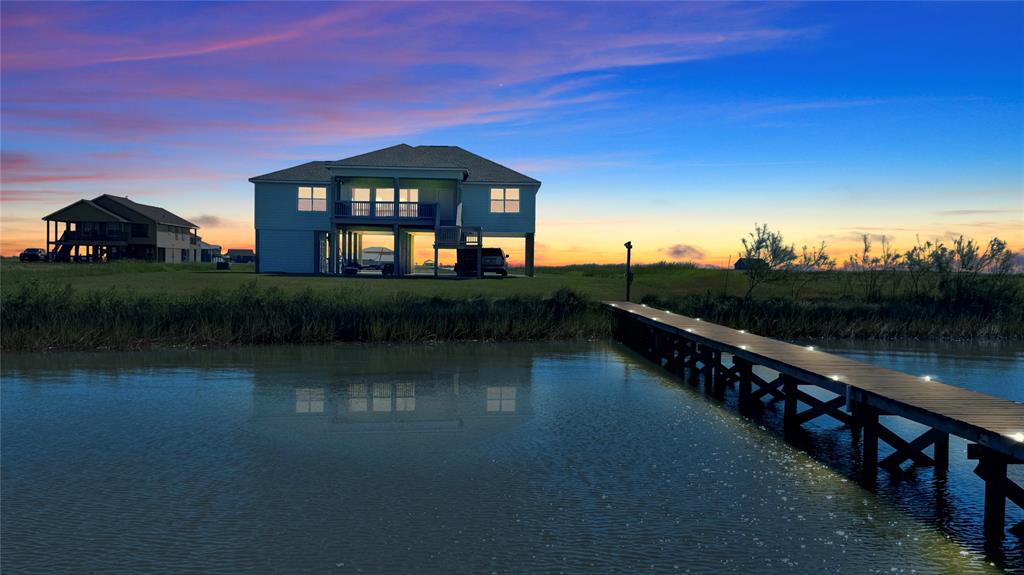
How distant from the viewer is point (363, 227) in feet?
160

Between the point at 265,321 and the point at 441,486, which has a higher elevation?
the point at 265,321

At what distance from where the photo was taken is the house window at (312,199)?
4919 cm

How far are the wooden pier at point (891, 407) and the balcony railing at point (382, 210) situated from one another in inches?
1208

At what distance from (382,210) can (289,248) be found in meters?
6.12

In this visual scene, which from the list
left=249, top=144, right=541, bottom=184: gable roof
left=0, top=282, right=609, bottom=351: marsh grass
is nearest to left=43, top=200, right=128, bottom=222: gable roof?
left=249, top=144, right=541, bottom=184: gable roof

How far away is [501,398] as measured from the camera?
1505cm

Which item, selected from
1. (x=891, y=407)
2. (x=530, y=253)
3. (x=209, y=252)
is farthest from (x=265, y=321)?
(x=209, y=252)

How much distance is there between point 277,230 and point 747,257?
2648cm

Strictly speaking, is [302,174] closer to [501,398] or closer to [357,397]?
[357,397]

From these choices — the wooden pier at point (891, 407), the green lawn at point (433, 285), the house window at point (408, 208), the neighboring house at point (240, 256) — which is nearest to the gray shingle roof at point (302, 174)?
the house window at point (408, 208)

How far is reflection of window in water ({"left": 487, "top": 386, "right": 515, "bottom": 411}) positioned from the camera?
46.5ft

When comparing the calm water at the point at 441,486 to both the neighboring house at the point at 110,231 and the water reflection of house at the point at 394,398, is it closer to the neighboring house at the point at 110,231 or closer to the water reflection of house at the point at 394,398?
the water reflection of house at the point at 394,398

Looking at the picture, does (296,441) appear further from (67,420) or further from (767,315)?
(767,315)

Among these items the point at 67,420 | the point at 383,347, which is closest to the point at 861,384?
the point at 67,420
